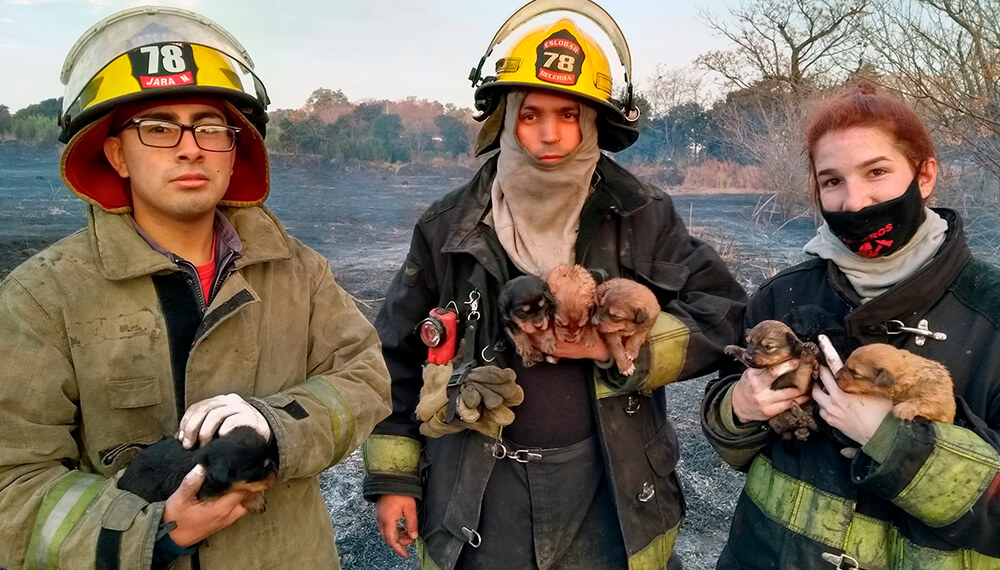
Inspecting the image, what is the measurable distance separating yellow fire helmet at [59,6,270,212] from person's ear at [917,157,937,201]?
242 cm

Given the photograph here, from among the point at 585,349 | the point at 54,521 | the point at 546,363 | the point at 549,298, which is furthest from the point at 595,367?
the point at 54,521

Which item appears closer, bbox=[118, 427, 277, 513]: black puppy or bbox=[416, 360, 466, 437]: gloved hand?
bbox=[118, 427, 277, 513]: black puppy

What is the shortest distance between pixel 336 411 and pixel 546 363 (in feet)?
2.87

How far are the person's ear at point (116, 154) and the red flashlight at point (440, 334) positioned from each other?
119 cm

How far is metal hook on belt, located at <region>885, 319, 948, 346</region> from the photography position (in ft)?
6.63

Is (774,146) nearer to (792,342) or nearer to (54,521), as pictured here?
(792,342)

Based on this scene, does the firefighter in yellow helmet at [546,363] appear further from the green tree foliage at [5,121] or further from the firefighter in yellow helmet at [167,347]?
the green tree foliage at [5,121]

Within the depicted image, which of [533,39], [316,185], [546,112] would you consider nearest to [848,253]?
[546,112]

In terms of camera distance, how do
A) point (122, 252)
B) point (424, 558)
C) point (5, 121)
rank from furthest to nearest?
point (5, 121), point (424, 558), point (122, 252)

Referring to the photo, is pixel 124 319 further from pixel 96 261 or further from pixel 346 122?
pixel 346 122

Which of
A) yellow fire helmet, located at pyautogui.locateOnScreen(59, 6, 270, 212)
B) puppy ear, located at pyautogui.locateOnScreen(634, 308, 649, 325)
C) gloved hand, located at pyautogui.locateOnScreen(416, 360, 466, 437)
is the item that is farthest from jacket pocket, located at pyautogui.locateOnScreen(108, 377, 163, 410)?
puppy ear, located at pyautogui.locateOnScreen(634, 308, 649, 325)

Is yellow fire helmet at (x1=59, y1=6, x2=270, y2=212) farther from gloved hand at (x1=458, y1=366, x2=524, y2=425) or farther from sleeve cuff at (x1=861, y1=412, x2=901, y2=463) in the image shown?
sleeve cuff at (x1=861, y1=412, x2=901, y2=463)

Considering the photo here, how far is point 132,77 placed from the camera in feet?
6.21

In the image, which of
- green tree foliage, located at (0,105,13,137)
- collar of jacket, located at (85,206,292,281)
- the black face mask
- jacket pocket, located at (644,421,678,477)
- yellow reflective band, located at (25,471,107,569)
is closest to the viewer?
yellow reflective band, located at (25,471,107,569)
